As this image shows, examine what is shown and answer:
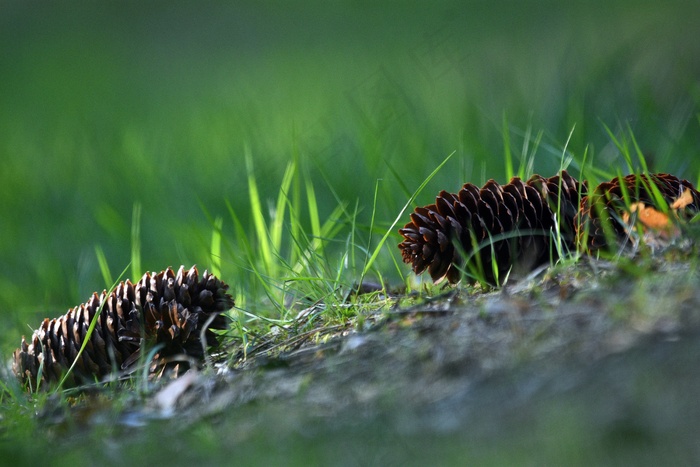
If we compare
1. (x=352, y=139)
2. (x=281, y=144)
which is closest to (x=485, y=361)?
(x=352, y=139)

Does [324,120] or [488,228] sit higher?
[324,120]

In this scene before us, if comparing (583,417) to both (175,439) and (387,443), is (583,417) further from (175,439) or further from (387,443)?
(175,439)

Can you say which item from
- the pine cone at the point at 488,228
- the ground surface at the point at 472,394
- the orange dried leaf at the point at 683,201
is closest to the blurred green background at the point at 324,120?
the pine cone at the point at 488,228

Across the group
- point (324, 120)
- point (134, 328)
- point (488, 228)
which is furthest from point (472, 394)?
point (324, 120)

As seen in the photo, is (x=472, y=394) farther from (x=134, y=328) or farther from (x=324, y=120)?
(x=324, y=120)

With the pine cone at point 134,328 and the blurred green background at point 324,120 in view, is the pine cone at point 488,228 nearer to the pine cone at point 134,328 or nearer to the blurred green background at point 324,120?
the blurred green background at point 324,120

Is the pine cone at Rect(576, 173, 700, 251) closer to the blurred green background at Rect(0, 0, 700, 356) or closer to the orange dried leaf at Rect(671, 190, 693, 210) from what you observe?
the orange dried leaf at Rect(671, 190, 693, 210)
